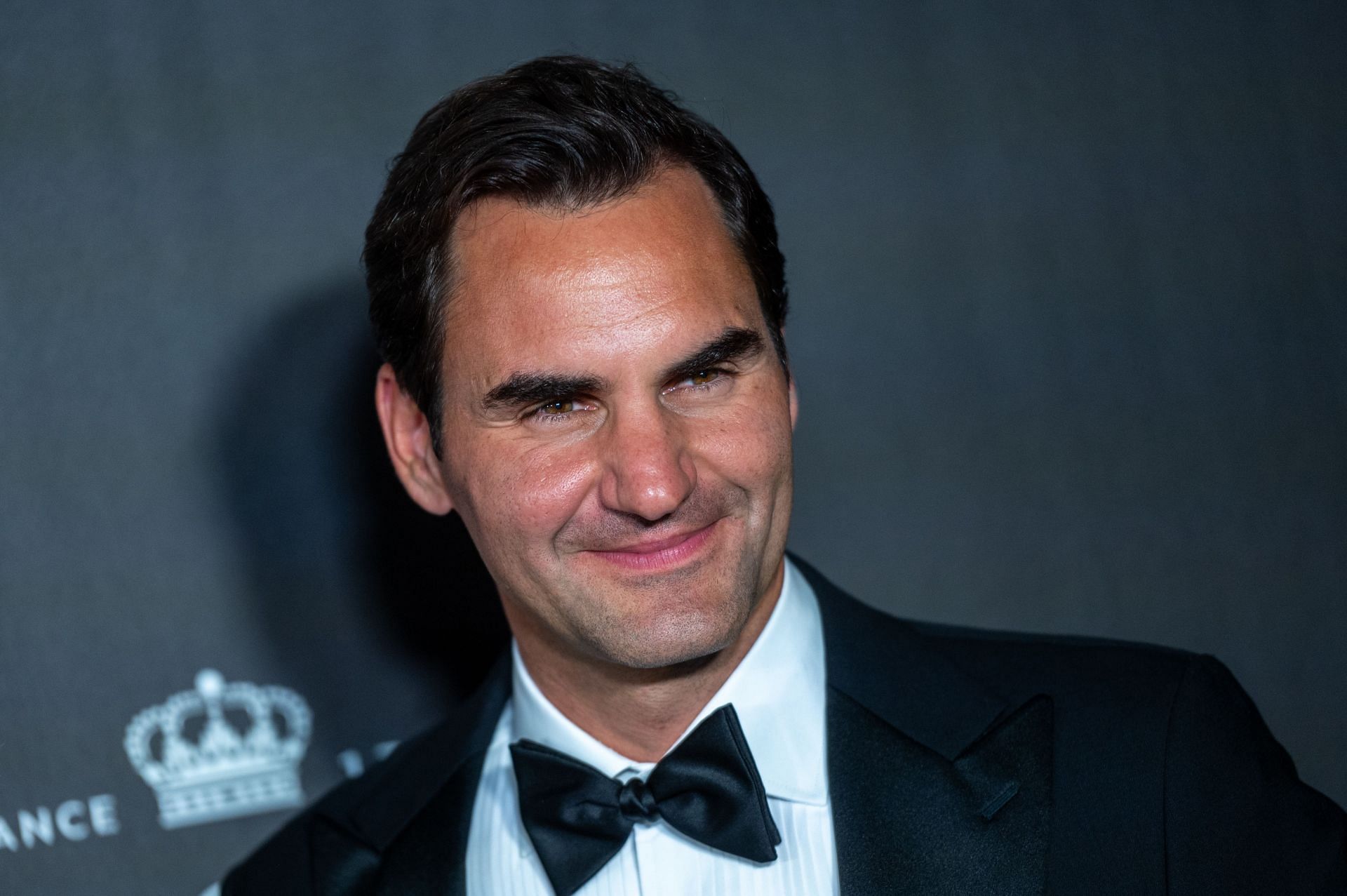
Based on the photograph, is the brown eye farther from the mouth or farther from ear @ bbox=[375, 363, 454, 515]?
ear @ bbox=[375, 363, 454, 515]

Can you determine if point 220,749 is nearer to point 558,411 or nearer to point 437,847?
point 437,847

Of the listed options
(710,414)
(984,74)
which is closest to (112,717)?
(710,414)

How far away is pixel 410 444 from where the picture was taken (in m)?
1.91

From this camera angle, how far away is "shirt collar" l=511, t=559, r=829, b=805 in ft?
5.43

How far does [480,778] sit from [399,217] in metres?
0.79

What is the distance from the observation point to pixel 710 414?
62.6 inches

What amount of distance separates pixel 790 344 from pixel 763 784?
0.87 metres

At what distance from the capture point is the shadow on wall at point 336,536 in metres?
2.02

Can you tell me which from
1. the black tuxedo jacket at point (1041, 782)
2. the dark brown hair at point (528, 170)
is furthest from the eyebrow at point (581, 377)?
Answer: the black tuxedo jacket at point (1041, 782)

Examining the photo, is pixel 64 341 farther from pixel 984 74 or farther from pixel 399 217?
pixel 984 74

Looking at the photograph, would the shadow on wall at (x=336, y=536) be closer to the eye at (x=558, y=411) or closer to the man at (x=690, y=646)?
the man at (x=690, y=646)

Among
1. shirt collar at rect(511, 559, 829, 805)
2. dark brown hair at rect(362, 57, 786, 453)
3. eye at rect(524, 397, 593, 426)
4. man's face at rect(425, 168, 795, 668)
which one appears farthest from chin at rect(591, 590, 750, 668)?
dark brown hair at rect(362, 57, 786, 453)

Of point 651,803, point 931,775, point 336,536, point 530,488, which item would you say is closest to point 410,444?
point 336,536

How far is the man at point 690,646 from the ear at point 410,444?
3.4 inches
